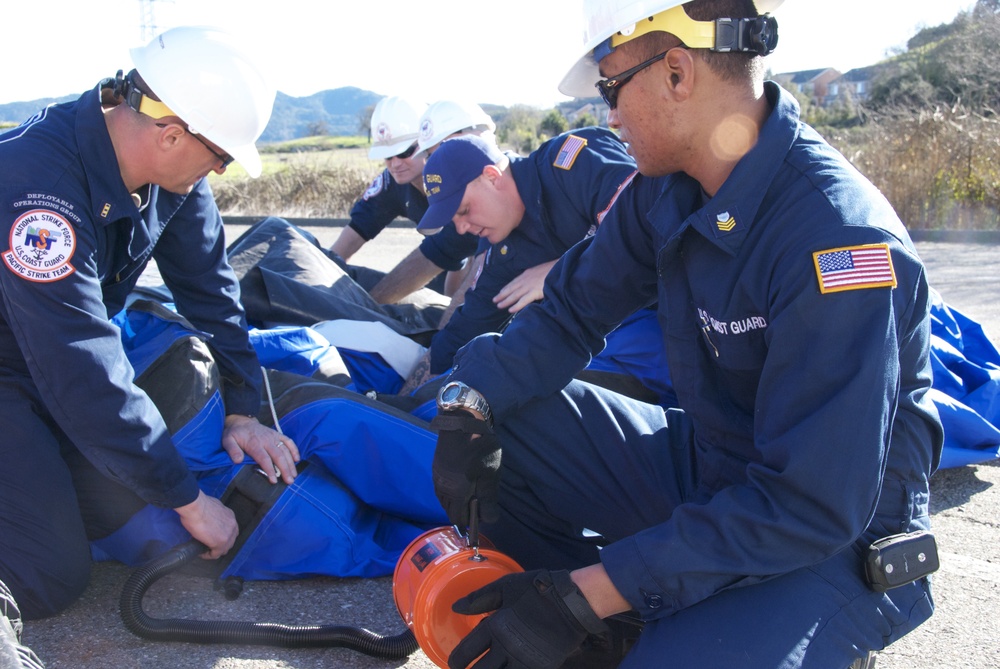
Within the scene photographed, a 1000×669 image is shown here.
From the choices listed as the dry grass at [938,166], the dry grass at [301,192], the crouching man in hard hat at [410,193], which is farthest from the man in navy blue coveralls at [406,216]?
the dry grass at [301,192]

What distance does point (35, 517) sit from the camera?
7.87ft

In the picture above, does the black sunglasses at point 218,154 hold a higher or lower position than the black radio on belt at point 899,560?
higher

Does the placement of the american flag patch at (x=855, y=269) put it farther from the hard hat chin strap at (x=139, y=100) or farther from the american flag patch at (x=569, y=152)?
the american flag patch at (x=569, y=152)

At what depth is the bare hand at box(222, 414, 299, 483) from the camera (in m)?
2.67

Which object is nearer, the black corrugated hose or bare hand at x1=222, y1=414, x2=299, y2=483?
the black corrugated hose

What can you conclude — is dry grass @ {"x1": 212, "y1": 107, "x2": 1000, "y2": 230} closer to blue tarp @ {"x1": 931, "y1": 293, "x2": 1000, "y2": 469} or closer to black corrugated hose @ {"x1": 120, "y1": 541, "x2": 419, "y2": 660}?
blue tarp @ {"x1": 931, "y1": 293, "x2": 1000, "y2": 469}

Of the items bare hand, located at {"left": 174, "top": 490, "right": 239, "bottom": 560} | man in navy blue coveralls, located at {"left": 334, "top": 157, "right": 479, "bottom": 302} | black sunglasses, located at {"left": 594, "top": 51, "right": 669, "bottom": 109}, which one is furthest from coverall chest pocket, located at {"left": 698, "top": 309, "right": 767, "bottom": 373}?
man in navy blue coveralls, located at {"left": 334, "top": 157, "right": 479, "bottom": 302}

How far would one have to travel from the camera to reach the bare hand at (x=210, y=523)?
2.47 m

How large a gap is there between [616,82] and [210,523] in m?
1.67

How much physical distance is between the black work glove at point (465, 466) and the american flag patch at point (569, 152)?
177cm

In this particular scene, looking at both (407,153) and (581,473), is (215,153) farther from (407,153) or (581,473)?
(407,153)

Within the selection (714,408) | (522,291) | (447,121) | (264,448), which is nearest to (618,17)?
(714,408)

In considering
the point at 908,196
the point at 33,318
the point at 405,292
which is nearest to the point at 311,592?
the point at 33,318

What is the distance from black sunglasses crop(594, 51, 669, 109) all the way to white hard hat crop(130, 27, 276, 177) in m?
1.15
